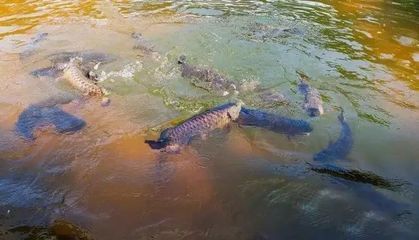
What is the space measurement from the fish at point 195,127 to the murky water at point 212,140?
0.15 metres

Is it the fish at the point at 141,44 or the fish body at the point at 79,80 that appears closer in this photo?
the fish body at the point at 79,80

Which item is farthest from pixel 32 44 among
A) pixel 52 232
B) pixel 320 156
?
pixel 320 156

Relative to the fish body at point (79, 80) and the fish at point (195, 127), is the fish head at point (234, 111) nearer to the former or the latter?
the fish at point (195, 127)

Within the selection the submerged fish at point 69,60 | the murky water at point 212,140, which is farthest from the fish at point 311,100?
the submerged fish at point 69,60

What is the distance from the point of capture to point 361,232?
4.67 metres

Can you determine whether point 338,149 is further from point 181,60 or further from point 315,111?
point 181,60

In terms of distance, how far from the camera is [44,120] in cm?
682

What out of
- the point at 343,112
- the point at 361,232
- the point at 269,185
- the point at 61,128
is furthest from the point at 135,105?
the point at 361,232

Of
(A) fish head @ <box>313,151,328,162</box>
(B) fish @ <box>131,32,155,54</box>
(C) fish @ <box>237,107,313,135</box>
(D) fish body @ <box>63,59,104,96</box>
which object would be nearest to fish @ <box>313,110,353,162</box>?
(A) fish head @ <box>313,151,328,162</box>

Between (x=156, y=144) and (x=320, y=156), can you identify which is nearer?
(x=320, y=156)

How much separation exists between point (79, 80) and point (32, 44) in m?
3.06

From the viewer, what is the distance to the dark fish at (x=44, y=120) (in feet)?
21.4

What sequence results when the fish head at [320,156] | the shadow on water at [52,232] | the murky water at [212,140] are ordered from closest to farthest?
the shadow on water at [52,232]
the murky water at [212,140]
the fish head at [320,156]

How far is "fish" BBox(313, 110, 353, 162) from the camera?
5914 millimetres
